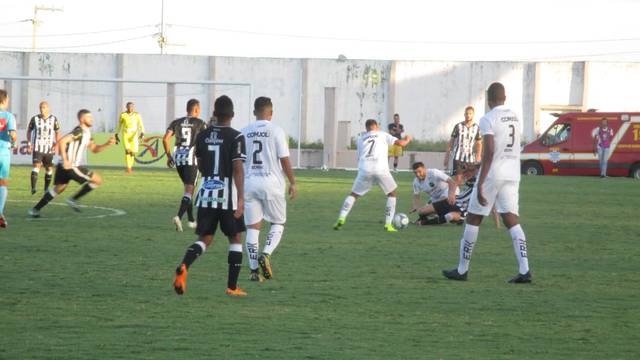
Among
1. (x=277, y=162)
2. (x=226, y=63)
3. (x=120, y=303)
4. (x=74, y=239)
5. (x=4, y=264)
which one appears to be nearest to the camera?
(x=120, y=303)

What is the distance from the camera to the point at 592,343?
8445 millimetres

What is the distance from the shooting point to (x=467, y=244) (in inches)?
469

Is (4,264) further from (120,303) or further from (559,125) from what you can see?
(559,125)

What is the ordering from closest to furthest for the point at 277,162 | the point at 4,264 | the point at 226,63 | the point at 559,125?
the point at 277,162 < the point at 4,264 < the point at 559,125 < the point at 226,63

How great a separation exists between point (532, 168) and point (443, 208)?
83.0 feet

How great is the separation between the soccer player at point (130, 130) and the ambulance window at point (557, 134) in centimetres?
1536

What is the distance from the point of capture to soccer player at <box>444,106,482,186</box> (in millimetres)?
22766

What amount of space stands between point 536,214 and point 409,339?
14480 mm

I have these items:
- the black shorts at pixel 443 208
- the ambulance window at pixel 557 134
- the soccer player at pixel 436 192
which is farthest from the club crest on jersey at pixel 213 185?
the ambulance window at pixel 557 134

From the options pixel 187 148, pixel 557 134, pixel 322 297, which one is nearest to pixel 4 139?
pixel 187 148

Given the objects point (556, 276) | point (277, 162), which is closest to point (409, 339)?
point (277, 162)

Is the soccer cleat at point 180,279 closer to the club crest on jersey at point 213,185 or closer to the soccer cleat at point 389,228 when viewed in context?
the club crest on jersey at point 213,185

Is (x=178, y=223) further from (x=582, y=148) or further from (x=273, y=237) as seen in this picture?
(x=582, y=148)

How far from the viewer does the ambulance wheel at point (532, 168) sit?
4366 centimetres
